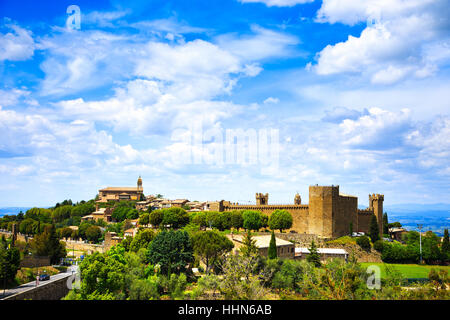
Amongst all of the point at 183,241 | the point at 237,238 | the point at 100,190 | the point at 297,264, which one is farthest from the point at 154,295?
the point at 100,190

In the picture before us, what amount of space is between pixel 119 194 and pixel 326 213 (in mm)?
79261

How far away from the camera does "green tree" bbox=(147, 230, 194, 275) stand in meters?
42.5

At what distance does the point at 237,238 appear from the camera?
178 ft

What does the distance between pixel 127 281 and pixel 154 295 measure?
4391mm

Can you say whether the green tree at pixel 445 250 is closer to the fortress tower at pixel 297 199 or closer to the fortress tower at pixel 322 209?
the fortress tower at pixel 322 209

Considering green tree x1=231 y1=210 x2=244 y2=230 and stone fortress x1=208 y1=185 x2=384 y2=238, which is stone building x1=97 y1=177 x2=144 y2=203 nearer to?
stone fortress x1=208 y1=185 x2=384 y2=238

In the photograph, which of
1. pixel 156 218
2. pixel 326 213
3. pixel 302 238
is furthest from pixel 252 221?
pixel 156 218

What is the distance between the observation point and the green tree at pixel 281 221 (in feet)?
213

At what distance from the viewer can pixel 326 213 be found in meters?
62.8
